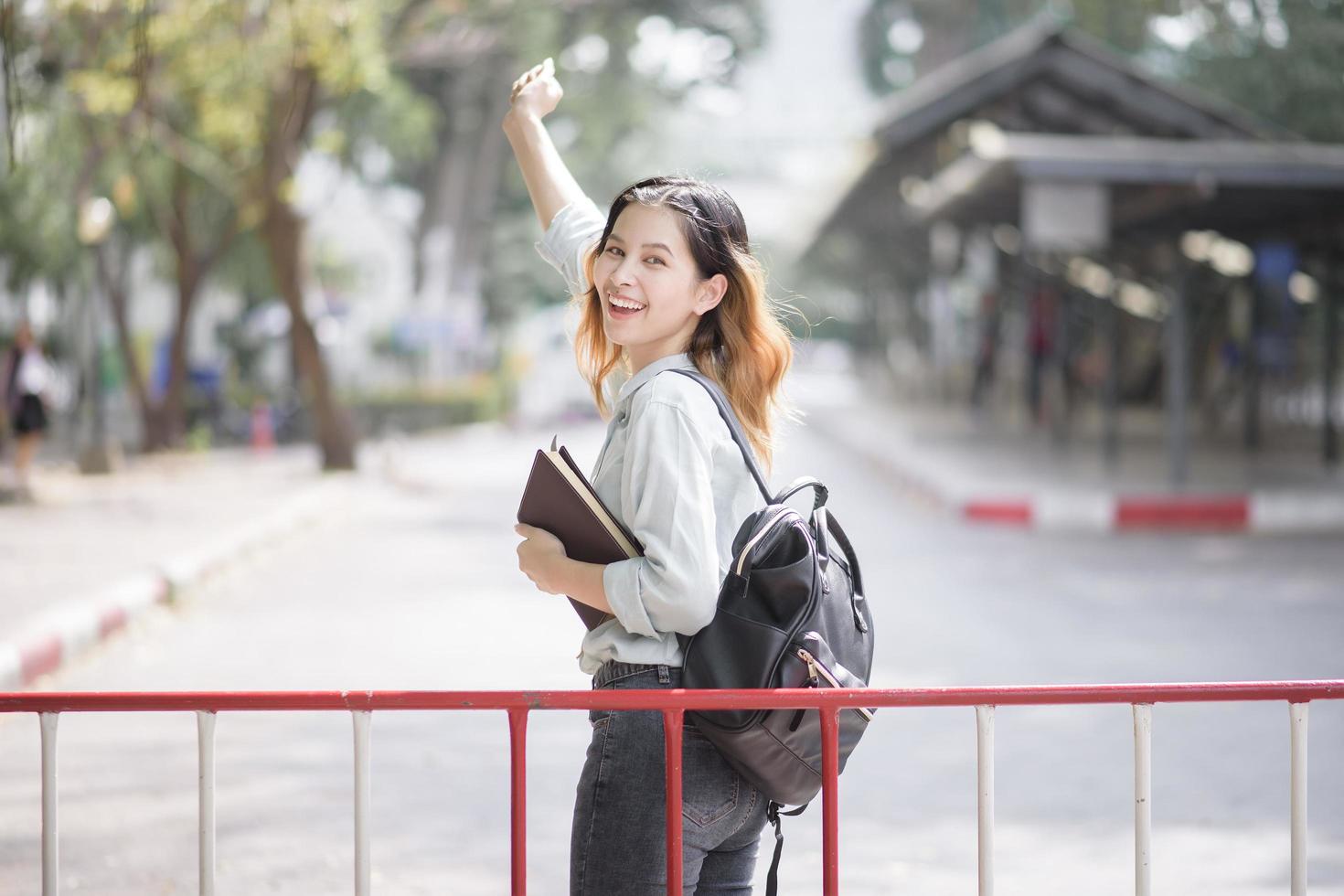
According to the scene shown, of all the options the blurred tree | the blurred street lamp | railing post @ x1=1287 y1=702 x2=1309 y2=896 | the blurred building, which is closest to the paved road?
railing post @ x1=1287 y1=702 x2=1309 y2=896

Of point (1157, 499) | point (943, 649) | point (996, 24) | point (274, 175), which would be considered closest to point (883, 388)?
point (996, 24)

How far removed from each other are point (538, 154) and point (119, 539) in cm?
1021

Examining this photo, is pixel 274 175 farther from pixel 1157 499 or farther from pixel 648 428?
pixel 648 428

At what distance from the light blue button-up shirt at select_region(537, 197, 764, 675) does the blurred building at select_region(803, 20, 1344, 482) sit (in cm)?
1144

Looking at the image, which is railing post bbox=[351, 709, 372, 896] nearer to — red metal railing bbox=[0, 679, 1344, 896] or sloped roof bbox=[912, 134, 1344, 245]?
red metal railing bbox=[0, 679, 1344, 896]

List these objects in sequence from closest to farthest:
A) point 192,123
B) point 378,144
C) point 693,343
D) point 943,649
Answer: point 693,343, point 943,649, point 192,123, point 378,144

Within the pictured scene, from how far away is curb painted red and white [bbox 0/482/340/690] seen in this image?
7656 mm

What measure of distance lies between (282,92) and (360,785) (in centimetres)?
1792

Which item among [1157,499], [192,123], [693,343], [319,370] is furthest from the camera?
[192,123]

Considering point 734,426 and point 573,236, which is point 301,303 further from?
point 734,426

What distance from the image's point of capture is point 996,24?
46.3m

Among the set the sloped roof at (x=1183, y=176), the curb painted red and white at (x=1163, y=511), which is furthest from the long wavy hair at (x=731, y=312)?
the curb painted red and white at (x=1163, y=511)

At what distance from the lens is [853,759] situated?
244 inches

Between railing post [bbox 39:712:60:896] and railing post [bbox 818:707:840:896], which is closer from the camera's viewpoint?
railing post [bbox 818:707:840:896]
